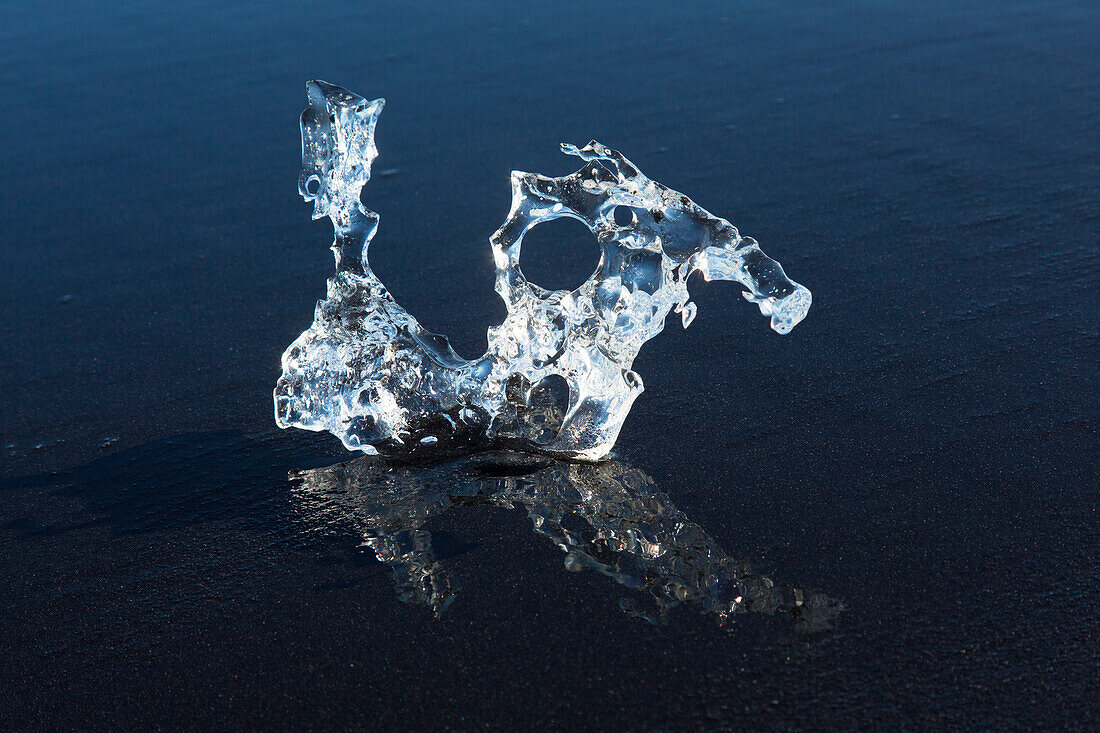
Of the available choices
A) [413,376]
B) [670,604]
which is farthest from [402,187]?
[670,604]

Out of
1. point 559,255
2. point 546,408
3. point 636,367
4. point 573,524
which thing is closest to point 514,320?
point 546,408

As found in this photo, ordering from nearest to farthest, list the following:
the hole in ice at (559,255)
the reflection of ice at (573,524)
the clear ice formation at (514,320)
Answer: the reflection of ice at (573,524) < the clear ice formation at (514,320) < the hole in ice at (559,255)

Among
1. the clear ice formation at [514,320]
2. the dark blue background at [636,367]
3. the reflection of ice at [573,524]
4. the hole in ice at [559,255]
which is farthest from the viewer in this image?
the hole in ice at [559,255]

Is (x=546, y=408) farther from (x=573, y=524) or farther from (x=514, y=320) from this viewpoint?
(x=573, y=524)

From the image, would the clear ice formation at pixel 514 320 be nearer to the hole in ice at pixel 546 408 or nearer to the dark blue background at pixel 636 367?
the hole in ice at pixel 546 408

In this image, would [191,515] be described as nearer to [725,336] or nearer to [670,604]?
[670,604]

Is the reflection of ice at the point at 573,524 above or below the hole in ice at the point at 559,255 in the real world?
below

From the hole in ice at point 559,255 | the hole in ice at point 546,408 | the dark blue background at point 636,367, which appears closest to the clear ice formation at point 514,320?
the hole in ice at point 546,408
